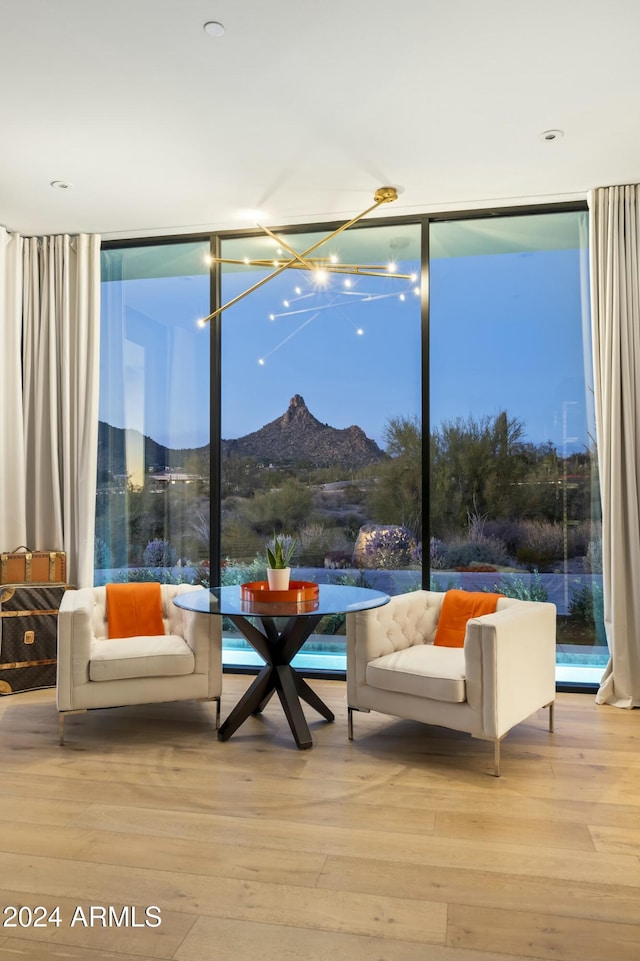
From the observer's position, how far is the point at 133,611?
13.2 feet

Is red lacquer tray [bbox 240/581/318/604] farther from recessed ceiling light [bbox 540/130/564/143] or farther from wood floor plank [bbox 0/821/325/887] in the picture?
recessed ceiling light [bbox 540/130/564/143]

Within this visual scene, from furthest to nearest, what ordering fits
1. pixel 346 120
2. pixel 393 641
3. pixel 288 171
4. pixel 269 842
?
pixel 288 171
pixel 393 641
pixel 346 120
pixel 269 842

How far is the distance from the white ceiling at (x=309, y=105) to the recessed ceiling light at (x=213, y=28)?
34 millimetres

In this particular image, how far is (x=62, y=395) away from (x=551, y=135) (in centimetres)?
333

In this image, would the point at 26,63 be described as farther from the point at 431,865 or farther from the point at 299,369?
the point at 431,865

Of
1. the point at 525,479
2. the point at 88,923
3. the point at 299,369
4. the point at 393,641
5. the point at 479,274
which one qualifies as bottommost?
the point at 88,923

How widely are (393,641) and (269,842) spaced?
4.49 ft

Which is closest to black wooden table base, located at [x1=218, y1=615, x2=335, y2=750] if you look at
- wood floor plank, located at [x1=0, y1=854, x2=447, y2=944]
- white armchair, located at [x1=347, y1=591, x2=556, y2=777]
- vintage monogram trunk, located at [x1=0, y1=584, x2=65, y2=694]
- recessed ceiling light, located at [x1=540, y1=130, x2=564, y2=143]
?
white armchair, located at [x1=347, y1=591, x2=556, y2=777]

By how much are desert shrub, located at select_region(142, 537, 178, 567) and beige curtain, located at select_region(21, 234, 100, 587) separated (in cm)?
38

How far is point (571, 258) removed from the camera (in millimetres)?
4441

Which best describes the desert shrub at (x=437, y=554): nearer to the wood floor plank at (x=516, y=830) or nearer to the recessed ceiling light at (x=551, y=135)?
the wood floor plank at (x=516, y=830)

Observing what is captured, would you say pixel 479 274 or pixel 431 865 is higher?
pixel 479 274

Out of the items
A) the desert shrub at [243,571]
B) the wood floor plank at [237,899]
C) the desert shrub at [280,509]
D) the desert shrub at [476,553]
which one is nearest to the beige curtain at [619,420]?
the desert shrub at [476,553]

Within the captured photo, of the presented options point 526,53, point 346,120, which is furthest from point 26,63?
point 526,53
